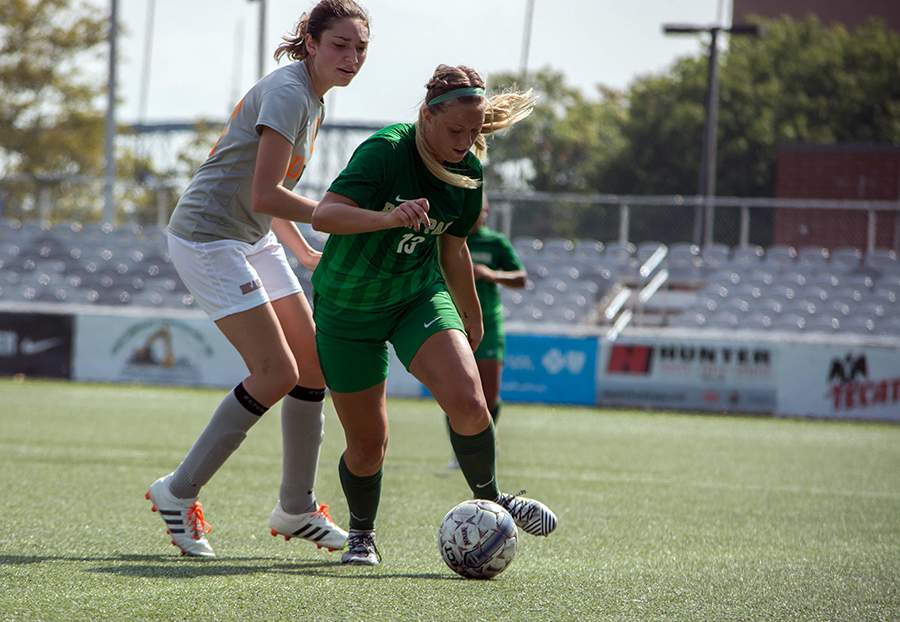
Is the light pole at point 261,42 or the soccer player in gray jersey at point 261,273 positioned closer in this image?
the soccer player in gray jersey at point 261,273

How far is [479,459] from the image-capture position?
11.2ft

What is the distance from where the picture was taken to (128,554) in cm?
367

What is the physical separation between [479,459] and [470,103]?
50.4 inches

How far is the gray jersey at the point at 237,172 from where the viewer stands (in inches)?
141

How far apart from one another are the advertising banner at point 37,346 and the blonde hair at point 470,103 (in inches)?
484

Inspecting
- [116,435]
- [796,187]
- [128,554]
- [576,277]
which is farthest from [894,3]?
[128,554]

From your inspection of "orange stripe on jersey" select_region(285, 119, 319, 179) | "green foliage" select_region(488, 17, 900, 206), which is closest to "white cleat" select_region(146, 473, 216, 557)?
"orange stripe on jersey" select_region(285, 119, 319, 179)

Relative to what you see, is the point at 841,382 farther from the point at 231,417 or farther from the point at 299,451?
the point at 231,417

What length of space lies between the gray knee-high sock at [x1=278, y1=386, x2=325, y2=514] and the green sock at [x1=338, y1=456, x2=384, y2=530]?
0.83 feet

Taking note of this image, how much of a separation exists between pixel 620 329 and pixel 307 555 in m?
10.4

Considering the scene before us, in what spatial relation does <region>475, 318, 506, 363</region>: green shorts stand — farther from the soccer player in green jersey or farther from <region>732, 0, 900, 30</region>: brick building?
<region>732, 0, 900, 30</region>: brick building

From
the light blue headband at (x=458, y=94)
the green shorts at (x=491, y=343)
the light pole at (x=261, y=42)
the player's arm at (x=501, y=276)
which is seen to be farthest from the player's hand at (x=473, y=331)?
the light pole at (x=261, y=42)

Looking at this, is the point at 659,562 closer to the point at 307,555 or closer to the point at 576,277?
the point at 307,555

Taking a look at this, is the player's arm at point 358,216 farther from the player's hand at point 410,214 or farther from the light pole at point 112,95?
the light pole at point 112,95
